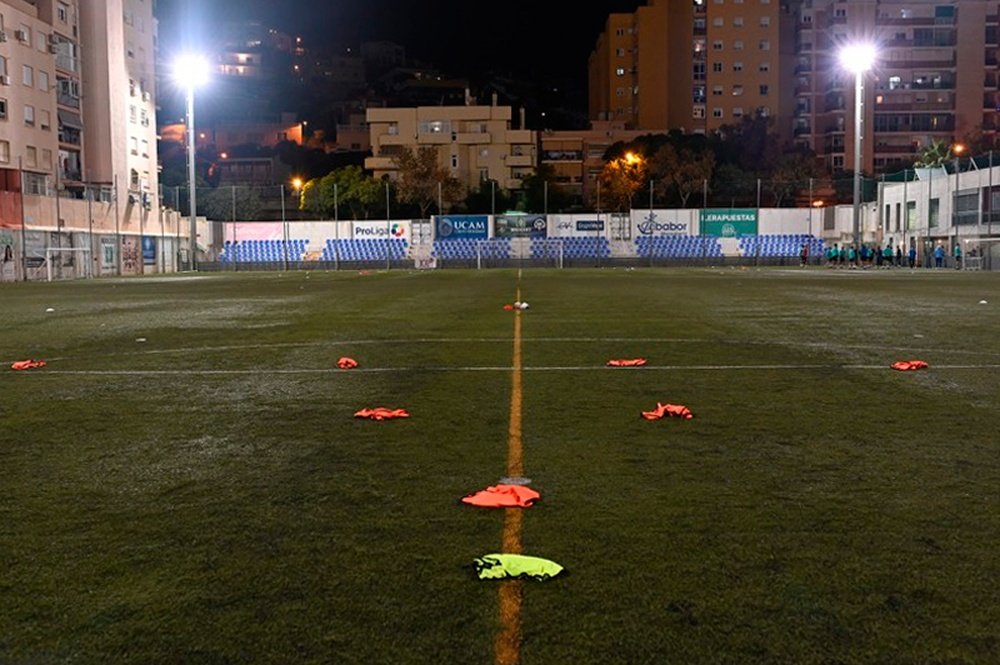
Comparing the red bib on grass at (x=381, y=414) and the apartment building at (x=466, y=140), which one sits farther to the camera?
the apartment building at (x=466, y=140)

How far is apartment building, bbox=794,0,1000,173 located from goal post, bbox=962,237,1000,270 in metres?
62.1

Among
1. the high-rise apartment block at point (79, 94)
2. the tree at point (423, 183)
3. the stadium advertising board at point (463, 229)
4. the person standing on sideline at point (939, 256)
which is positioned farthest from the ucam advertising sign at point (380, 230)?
the person standing on sideline at point (939, 256)

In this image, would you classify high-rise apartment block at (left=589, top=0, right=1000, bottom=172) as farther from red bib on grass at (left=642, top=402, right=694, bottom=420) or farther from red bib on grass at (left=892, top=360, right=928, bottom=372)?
red bib on grass at (left=642, top=402, right=694, bottom=420)

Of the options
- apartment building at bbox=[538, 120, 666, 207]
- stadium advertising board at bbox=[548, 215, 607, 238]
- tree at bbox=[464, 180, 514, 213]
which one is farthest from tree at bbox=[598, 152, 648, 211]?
apartment building at bbox=[538, 120, 666, 207]

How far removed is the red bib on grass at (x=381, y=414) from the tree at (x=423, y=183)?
74.0 m

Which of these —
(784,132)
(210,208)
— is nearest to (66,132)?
(210,208)

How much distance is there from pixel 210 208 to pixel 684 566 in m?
81.4

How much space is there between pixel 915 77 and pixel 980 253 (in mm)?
69863

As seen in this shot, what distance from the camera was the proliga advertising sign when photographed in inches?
2830

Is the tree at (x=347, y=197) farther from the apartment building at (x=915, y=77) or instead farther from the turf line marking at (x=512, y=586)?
the turf line marking at (x=512, y=586)

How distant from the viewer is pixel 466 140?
104750 mm

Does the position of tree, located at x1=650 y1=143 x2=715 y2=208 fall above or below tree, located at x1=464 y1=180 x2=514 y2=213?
above

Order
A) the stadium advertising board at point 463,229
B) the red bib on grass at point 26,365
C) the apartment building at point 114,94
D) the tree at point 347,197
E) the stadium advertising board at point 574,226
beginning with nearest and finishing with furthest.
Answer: the red bib on grass at point 26,365, the apartment building at point 114,94, the stadium advertising board at point 463,229, the stadium advertising board at point 574,226, the tree at point 347,197

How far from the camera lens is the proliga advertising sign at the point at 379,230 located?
236ft
